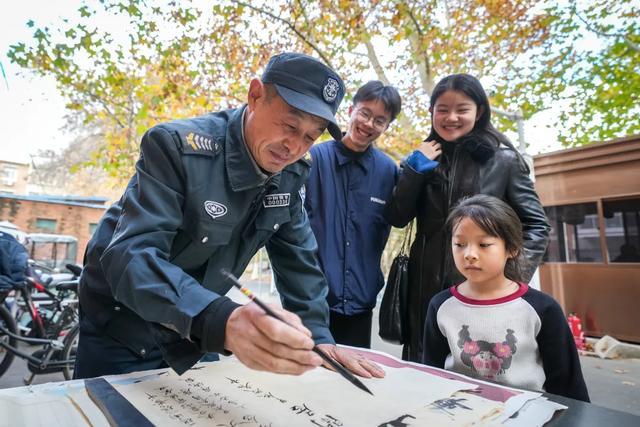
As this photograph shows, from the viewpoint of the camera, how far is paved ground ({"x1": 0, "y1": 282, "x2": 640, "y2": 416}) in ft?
12.6

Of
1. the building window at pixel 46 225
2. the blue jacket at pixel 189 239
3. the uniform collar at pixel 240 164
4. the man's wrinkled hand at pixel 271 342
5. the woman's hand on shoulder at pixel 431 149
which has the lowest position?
the man's wrinkled hand at pixel 271 342

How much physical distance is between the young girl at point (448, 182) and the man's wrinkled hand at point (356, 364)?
31.2 inches

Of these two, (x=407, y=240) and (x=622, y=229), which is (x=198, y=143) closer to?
(x=407, y=240)

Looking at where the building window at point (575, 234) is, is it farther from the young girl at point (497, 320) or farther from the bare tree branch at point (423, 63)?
the young girl at point (497, 320)

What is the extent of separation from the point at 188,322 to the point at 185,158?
496mm

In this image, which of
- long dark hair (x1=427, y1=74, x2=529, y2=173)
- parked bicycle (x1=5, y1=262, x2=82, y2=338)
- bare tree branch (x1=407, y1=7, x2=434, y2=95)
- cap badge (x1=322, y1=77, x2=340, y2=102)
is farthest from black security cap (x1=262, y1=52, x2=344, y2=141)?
bare tree branch (x1=407, y1=7, x2=434, y2=95)

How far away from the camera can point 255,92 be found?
1.30 m

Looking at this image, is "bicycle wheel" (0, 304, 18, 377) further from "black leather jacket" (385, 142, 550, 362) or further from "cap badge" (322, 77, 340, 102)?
"cap badge" (322, 77, 340, 102)

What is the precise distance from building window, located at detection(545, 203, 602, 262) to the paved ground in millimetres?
1727

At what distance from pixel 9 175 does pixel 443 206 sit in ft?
121

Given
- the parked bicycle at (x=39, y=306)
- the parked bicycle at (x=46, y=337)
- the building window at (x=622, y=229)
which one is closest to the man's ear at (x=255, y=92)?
the parked bicycle at (x=46, y=337)

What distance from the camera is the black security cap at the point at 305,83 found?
47.6 inches

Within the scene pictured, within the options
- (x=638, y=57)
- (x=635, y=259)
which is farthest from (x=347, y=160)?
(x=638, y=57)

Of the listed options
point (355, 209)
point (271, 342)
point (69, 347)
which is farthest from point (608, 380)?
point (69, 347)
